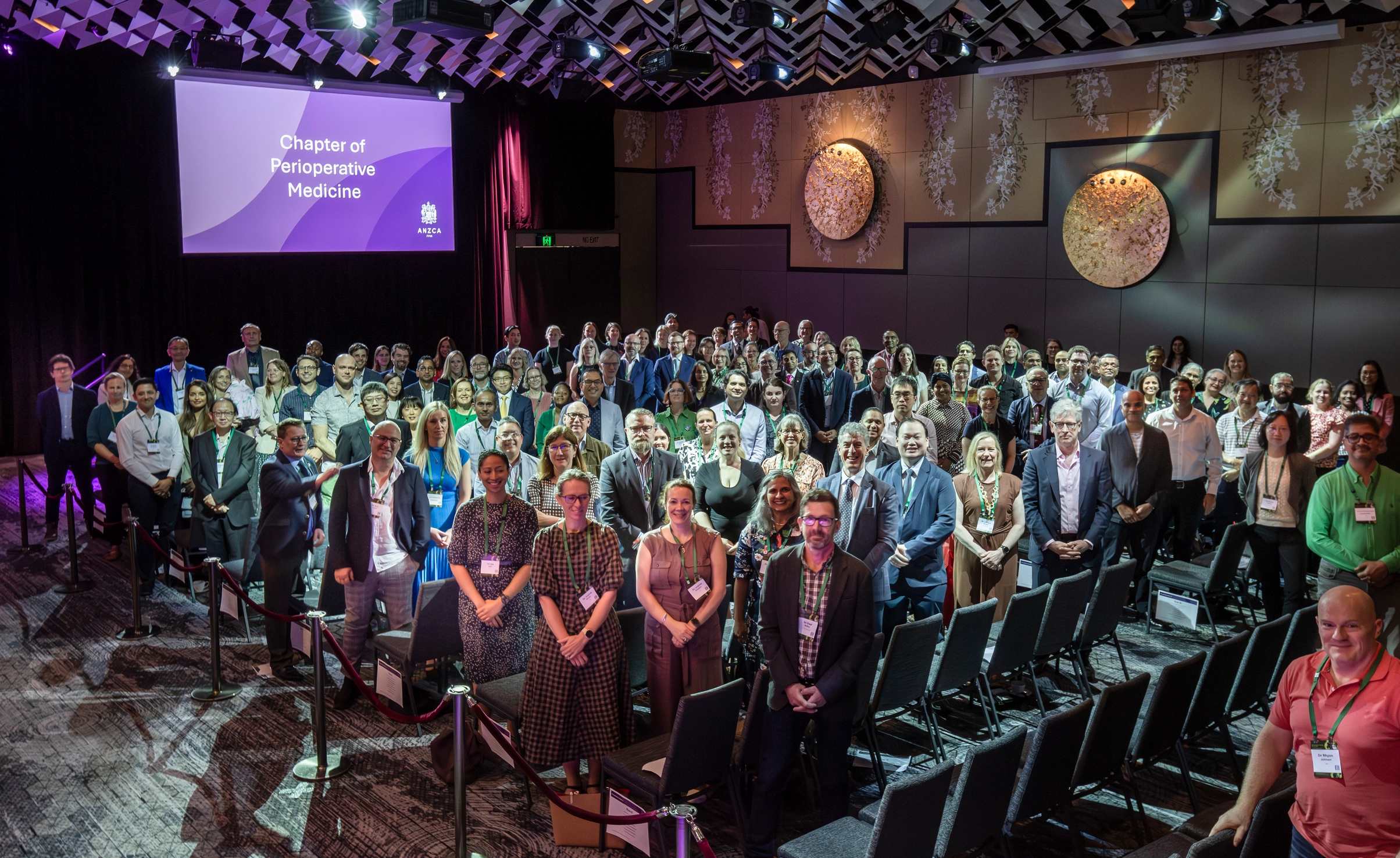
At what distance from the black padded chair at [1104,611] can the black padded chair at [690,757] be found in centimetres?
225

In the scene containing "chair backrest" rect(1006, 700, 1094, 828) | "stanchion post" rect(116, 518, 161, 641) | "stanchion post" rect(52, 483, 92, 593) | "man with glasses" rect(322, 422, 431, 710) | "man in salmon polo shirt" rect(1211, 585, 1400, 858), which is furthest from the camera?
"stanchion post" rect(52, 483, 92, 593)

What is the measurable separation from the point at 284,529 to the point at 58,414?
12.3 ft

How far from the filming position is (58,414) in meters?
8.05

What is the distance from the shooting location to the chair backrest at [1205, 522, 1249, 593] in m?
5.96

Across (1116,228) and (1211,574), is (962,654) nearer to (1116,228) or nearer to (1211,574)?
(1211,574)

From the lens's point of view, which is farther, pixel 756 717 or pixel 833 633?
pixel 756 717

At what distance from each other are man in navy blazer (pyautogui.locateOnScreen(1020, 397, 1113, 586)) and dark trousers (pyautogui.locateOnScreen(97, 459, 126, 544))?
20.2ft

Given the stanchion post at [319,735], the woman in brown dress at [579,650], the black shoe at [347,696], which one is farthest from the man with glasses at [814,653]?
the black shoe at [347,696]

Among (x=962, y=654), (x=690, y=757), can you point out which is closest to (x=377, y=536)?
(x=690, y=757)

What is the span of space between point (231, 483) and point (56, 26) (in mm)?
6442

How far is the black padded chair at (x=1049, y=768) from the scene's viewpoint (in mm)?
3496

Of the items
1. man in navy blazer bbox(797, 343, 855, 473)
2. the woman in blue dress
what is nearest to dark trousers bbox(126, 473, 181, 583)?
the woman in blue dress

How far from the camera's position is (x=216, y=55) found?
1020cm

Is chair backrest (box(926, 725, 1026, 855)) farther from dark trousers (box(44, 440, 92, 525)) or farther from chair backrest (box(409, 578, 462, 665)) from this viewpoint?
dark trousers (box(44, 440, 92, 525))
